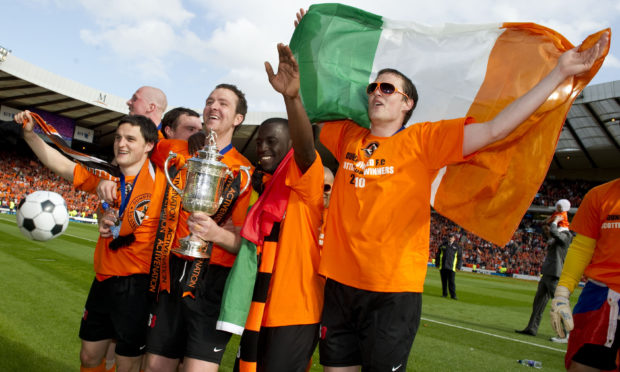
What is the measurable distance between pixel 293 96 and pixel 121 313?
1.96 metres

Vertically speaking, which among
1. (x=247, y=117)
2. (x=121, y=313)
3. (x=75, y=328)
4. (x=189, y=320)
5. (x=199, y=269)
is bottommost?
(x=75, y=328)

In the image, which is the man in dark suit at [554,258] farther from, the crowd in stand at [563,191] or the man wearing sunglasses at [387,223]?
the crowd in stand at [563,191]

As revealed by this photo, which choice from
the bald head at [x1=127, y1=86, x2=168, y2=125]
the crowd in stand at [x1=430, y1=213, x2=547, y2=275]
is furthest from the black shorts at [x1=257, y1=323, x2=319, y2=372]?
the crowd in stand at [x1=430, y1=213, x2=547, y2=275]

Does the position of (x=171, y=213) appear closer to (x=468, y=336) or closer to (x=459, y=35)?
(x=459, y=35)

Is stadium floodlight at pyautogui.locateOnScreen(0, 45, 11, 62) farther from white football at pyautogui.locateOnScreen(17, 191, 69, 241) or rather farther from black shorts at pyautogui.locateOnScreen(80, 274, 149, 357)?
black shorts at pyautogui.locateOnScreen(80, 274, 149, 357)

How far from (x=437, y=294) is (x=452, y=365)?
8.99 metres

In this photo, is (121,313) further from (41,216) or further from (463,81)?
(41,216)

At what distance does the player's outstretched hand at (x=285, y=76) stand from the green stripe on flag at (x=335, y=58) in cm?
66

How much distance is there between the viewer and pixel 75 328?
5668 millimetres

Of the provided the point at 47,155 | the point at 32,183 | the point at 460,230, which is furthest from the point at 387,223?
the point at 32,183

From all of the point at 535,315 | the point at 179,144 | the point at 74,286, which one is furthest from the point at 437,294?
the point at 179,144

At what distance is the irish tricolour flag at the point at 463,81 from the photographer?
98.9 inches

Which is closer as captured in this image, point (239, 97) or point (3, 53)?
point (239, 97)

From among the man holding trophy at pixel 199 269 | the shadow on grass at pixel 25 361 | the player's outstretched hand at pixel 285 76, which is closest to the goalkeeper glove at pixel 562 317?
the man holding trophy at pixel 199 269
